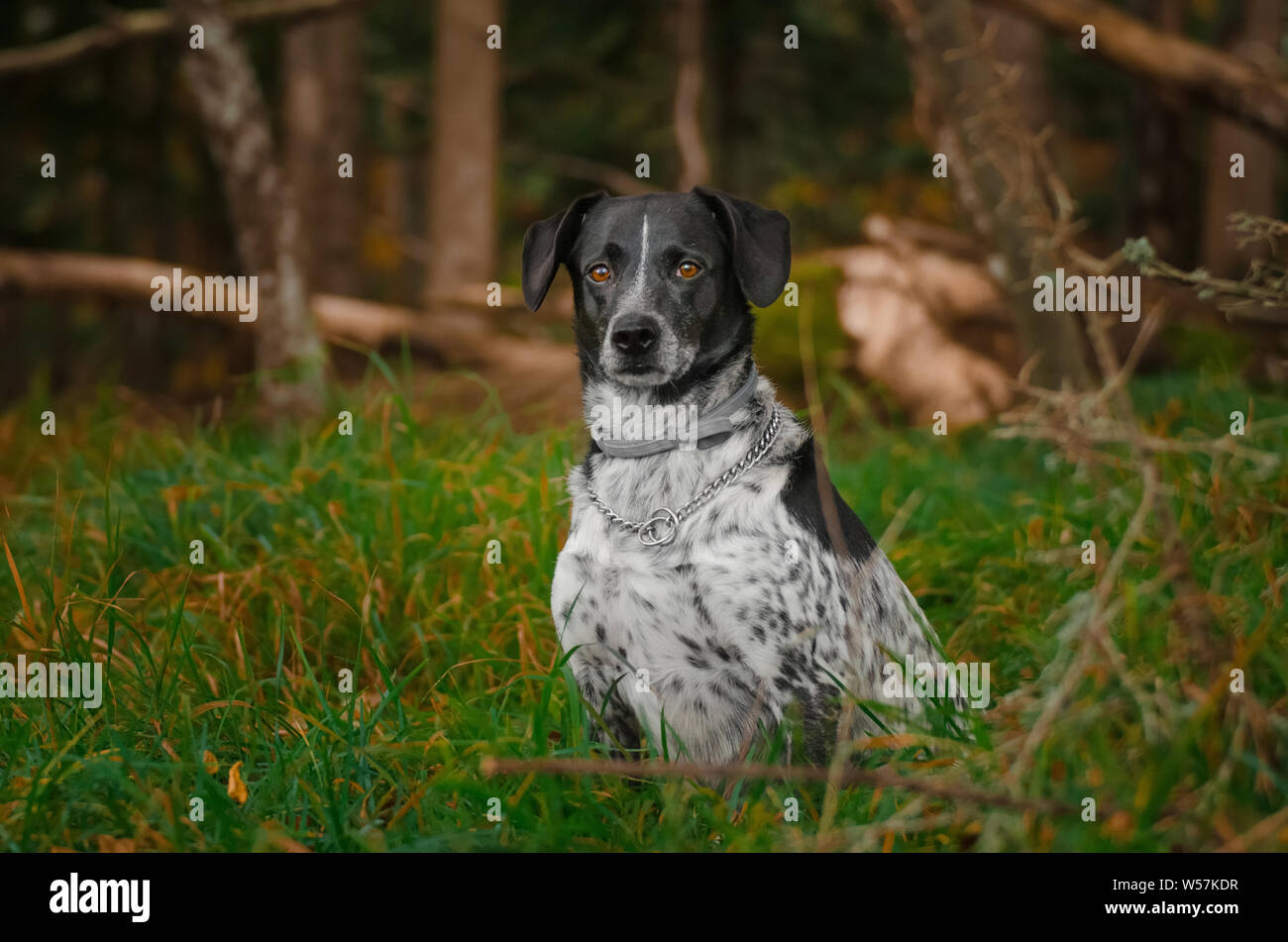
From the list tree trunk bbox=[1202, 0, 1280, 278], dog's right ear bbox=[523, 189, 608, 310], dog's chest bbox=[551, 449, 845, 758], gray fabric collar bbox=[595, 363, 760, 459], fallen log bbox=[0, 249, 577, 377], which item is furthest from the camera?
tree trunk bbox=[1202, 0, 1280, 278]

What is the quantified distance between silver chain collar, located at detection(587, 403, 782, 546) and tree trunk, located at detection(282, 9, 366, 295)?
8023 millimetres

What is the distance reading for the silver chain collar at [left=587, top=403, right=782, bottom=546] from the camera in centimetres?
288

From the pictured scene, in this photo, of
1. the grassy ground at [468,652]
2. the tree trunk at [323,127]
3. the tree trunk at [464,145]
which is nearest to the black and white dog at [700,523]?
the grassy ground at [468,652]

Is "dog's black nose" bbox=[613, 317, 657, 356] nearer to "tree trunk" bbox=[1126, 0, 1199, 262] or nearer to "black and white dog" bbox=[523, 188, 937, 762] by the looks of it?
Answer: "black and white dog" bbox=[523, 188, 937, 762]

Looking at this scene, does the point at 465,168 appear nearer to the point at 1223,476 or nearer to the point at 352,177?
the point at 352,177

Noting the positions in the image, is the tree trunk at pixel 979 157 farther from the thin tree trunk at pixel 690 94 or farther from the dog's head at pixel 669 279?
the thin tree trunk at pixel 690 94

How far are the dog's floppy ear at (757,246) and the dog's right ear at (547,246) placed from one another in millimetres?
401

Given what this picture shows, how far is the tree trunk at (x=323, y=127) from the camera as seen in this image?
400 inches

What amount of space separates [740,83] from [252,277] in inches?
344

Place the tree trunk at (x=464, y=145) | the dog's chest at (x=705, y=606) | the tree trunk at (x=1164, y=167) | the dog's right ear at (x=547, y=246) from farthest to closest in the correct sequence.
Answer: the tree trunk at (x=1164, y=167)
the tree trunk at (x=464, y=145)
the dog's right ear at (x=547, y=246)
the dog's chest at (x=705, y=606)

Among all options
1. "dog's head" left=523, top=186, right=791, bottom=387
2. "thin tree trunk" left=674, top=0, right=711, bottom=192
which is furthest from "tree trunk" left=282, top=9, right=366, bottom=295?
"dog's head" left=523, top=186, right=791, bottom=387

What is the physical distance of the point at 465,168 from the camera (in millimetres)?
10602

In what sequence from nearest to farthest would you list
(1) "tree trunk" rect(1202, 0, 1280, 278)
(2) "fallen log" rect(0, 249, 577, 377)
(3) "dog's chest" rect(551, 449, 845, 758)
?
(3) "dog's chest" rect(551, 449, 845, 758)
(2) "fallen log" rect(0, 249, 577, 377)
(1) "tree trunk" rect(1202, 0, 1280, 278)

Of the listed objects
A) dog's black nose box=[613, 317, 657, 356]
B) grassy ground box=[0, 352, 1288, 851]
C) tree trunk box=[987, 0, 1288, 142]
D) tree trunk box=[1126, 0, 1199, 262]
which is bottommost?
grassy ground box=[0, 352, 1288, 851]
